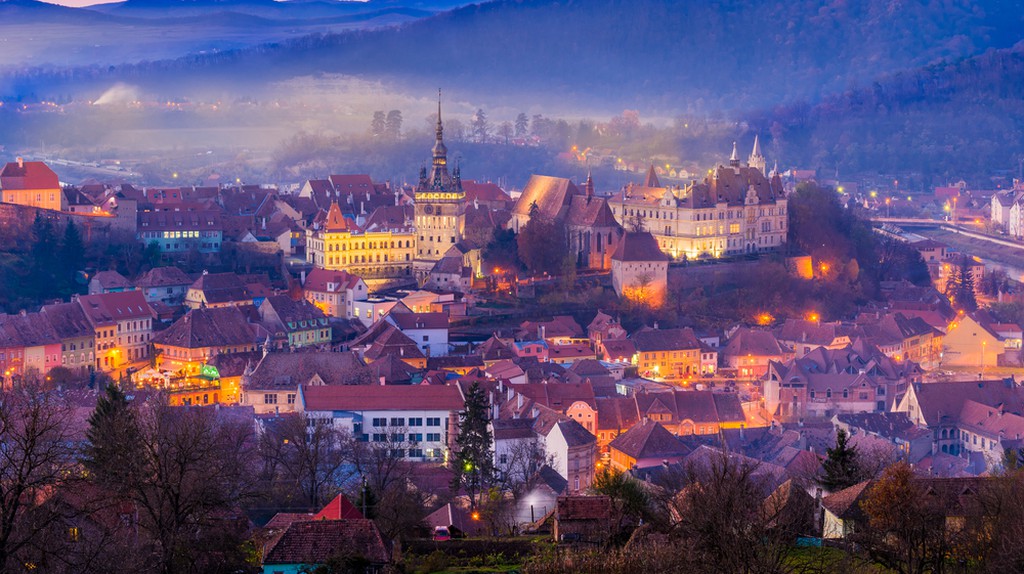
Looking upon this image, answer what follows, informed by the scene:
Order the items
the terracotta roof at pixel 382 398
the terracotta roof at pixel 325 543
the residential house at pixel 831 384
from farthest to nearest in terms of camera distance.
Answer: the residential house at pixel 831 384, the terracotta roof at pixel 382 398, the terracotta roof at pixel 325 543

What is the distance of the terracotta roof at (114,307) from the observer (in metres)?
44.6

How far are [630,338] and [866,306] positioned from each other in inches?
506

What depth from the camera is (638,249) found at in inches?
2077

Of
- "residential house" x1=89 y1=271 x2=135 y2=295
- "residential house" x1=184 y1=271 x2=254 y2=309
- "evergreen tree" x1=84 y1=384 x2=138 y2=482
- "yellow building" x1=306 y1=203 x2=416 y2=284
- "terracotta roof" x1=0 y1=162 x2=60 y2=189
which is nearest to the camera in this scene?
"evergreen tree" x1=84 y1=384 x2=138 y2=482

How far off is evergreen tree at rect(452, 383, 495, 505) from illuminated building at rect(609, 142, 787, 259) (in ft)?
82.1

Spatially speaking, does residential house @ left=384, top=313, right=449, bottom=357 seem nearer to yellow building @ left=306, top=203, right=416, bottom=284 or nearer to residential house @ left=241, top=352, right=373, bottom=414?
residential house @ left=241, top=352, right=373, bottom=414

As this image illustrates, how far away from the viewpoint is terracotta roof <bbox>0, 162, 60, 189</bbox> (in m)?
55.4

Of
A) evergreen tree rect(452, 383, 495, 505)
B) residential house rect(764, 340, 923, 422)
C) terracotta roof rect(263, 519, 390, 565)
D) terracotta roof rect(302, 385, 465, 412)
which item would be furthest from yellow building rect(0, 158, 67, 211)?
terracotta roof rect(263, 519, 390, 565)

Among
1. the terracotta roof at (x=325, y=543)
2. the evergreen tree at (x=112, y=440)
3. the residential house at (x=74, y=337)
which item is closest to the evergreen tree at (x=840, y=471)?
the terracotta roof at (x=325, y=543)

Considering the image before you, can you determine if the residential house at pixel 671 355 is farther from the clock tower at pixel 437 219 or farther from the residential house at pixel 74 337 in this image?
the residential house at pixel 74 337

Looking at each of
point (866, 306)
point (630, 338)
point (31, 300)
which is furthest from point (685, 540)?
point (866, 306)

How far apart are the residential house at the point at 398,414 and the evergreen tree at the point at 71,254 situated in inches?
672

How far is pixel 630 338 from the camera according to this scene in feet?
157

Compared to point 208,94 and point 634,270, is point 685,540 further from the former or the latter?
point 208,94
